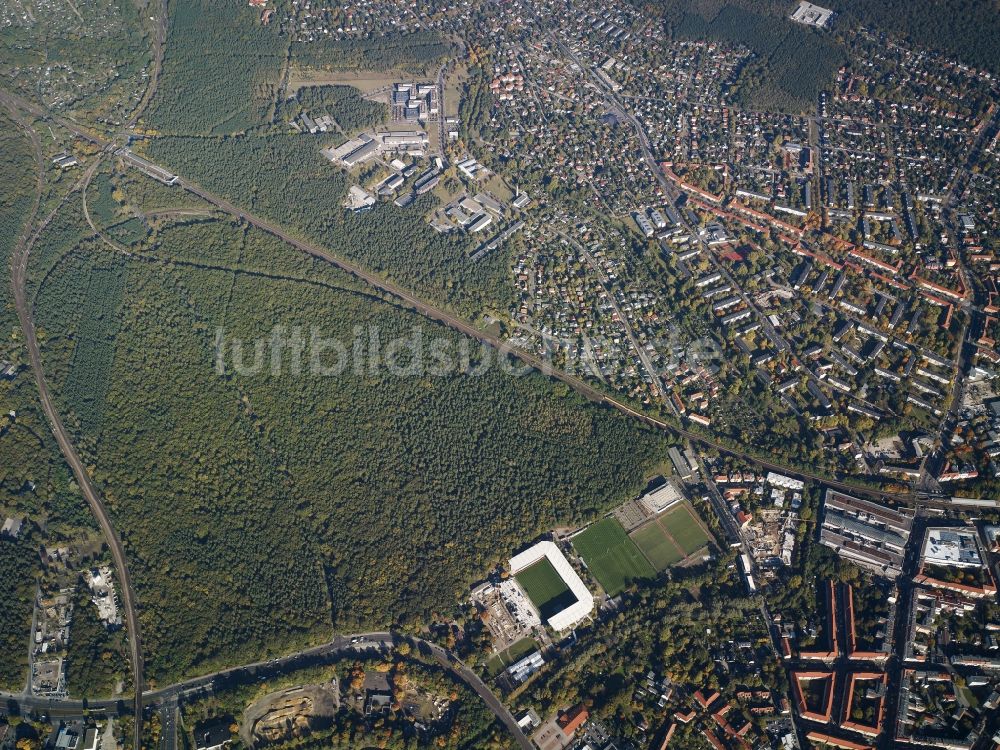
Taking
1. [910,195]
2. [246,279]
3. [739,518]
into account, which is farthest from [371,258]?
[910,195]

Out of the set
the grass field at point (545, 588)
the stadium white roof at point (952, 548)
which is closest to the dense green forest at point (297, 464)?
the grass field at point (545, 588)

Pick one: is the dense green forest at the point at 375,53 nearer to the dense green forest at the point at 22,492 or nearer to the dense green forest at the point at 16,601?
the dense green forest at the point at 22,492

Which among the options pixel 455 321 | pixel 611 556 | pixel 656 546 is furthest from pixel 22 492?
pixel 656 546

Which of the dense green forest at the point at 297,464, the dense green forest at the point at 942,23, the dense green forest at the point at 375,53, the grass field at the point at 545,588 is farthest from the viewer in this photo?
the dense green forest at the point at 942,23

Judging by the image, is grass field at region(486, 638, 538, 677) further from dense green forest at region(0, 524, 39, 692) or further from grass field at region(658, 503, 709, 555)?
dense green forest at region(0, 524, 39, 692)

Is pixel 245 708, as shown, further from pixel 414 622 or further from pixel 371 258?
pixel 371 258

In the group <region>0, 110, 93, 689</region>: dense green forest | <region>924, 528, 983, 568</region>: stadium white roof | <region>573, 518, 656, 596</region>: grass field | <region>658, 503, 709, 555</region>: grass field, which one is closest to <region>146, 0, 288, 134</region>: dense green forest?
<region>0, 110, 93, 689</region>: dense green forest
